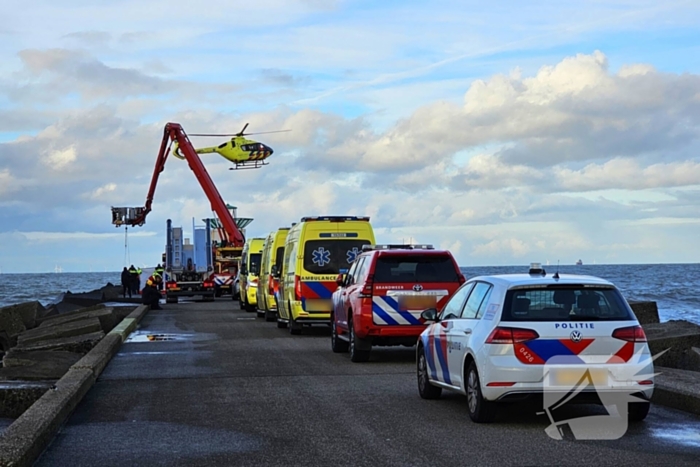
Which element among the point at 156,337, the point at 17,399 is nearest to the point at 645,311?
the point at 156,337

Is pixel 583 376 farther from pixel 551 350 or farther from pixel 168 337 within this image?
pixel 168 337

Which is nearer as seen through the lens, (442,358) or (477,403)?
(477,403)

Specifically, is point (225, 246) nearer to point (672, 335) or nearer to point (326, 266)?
point (326, 266)

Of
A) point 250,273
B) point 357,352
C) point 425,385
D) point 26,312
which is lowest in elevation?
point 425,385

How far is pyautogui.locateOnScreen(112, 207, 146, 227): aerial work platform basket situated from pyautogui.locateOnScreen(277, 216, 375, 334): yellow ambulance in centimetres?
2616

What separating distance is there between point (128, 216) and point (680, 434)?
40.7 metres

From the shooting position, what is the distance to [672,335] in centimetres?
1603

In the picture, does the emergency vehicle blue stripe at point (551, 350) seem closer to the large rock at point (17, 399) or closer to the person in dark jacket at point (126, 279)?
the large rock at point (17, 399)

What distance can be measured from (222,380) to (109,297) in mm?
37314

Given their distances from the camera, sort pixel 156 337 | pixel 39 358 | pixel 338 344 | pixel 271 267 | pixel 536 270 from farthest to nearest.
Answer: pixel 271 267 < pixel 156 337 < pixel 338 344 < pixel 39 358 < pixel 536 270

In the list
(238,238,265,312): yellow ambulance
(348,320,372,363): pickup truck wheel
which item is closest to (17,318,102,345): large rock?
(348,320,372,363): pickup truck wheel

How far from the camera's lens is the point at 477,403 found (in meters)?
10.2

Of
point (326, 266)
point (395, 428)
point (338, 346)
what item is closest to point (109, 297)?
point (326, 266)

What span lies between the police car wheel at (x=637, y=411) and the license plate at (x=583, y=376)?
588 mm
